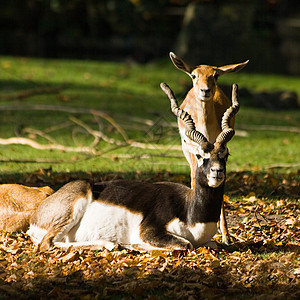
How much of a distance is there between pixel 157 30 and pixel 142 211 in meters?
18.9

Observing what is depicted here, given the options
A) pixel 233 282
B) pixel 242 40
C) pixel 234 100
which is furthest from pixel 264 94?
pixel 233 282

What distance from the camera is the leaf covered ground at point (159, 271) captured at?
514cm

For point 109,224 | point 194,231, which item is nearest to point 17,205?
point 109,224

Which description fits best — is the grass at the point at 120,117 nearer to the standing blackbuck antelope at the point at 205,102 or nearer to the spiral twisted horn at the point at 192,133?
the standing blackbuck antelope at the point at 205,102

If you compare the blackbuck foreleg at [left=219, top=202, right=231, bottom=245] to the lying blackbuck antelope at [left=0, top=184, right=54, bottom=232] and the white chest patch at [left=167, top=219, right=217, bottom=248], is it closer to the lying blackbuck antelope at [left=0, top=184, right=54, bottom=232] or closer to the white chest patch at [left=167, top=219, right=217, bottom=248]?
the white chest patch at [left=167, top=219, right=217, bottom=248]

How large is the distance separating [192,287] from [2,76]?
15.3 meters

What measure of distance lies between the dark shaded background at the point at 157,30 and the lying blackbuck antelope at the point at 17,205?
13.3m

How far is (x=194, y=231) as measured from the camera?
5.96 meters

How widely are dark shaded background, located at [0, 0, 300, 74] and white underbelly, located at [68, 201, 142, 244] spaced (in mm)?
14106

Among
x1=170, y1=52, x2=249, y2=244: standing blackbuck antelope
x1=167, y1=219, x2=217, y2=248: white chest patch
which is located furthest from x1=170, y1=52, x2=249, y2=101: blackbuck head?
x1=167, y1=219, x2=217, y2=248: white chest patch

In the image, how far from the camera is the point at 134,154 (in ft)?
37.0

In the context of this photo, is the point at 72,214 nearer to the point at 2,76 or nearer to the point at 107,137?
the point at 107,137

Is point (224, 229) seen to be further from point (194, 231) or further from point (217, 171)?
point (217, 171)

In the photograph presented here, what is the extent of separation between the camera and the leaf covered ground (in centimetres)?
514
